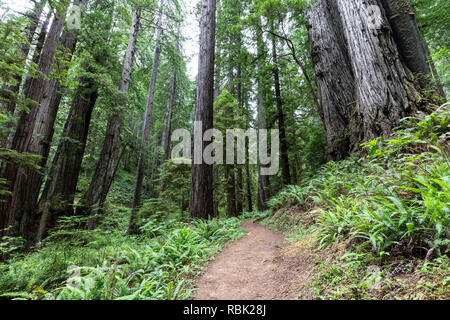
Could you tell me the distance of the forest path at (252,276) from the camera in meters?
1.89

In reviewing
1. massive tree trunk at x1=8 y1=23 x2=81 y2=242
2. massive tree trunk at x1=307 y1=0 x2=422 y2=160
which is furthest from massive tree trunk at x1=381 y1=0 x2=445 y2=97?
massive tree trunk at x1=8 y1=23 x2=81 y2=242

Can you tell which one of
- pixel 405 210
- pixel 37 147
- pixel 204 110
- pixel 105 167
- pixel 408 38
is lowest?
pixel 405 210

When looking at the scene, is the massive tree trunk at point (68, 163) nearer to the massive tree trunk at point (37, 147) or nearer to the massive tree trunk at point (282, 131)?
the massive tree trunk at point (37, 147)

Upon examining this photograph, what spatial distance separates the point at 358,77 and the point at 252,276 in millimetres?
4971

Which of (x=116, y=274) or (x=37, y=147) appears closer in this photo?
(x=116, y=274)

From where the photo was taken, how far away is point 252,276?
2.31 metres

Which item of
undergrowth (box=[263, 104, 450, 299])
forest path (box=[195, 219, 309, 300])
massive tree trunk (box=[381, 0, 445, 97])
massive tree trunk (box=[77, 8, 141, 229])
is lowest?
forest path (box=[195, 219, 309, 300])

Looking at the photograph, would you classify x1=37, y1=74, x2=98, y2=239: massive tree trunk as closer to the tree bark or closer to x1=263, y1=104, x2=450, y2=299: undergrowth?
x1=263, y1=104, x2=450, y2=299: undergrowth

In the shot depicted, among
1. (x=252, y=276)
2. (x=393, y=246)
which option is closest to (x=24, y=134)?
(x=252, y=276)

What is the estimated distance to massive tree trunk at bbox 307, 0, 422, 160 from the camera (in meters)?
3.96

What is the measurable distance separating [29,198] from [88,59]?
440 cm

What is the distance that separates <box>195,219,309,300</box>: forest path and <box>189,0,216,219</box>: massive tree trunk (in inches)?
65.6

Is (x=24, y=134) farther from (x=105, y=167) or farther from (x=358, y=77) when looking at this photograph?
(x=358, y=77)
